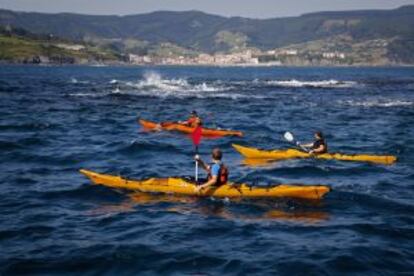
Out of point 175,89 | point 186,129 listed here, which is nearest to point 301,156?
point 186,129

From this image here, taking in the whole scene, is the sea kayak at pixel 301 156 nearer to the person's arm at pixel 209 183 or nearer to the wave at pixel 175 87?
the person's arm at pixel 209 183

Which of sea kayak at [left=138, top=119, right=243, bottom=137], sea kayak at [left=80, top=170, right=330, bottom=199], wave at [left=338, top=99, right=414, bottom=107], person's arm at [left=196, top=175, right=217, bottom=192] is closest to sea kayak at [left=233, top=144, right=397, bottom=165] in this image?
sea kayak at [left=138, top=119, right=243, bottom=137]

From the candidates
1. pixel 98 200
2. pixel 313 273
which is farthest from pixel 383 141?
pixel 313 273

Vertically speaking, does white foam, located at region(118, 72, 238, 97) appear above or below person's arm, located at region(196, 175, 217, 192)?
below

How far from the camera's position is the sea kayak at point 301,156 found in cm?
2670

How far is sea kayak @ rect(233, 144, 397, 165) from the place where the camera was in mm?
26703

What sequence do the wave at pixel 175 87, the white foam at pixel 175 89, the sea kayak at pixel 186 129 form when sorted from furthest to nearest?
the wave at pixel 175 87
the white foam at pixel 175 89
the sea kayak at pixel 186 129

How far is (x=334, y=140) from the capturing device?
35.2 metres

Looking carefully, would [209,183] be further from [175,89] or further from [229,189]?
[175,89]

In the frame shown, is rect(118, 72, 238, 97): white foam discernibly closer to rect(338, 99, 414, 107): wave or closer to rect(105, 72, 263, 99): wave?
rect(105, 72, 263, 99): wave

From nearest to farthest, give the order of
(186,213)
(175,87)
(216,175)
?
1. (186,213)
2. (216,175)
3. (175,87)

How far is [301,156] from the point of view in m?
27.6

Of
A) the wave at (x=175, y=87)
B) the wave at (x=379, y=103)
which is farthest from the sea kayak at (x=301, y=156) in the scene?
the wave at (x=175, y=87)

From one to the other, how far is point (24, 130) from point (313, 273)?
91.7 feet
